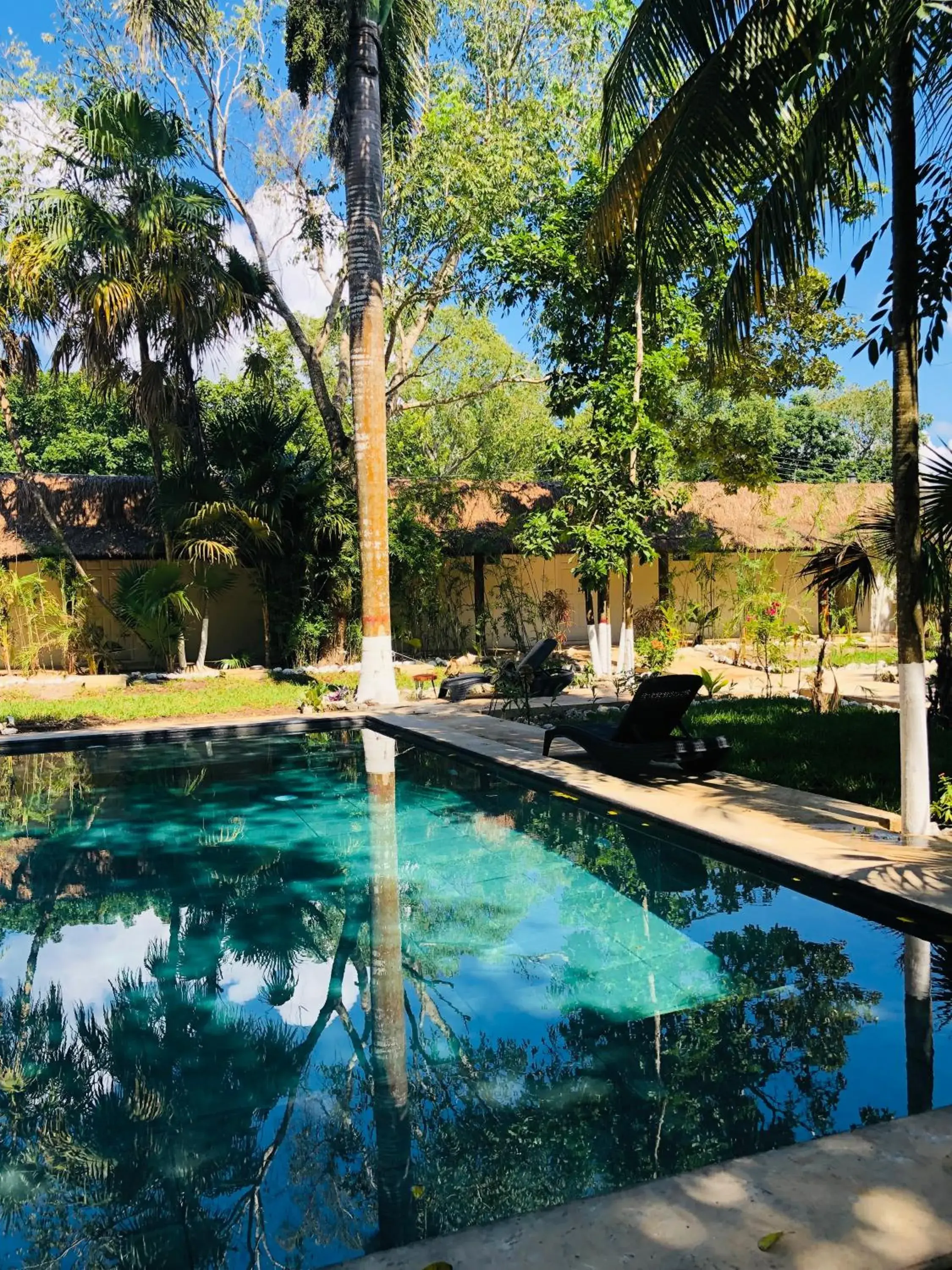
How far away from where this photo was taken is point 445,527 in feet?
66.9

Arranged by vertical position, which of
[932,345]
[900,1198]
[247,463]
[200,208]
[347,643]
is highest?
[200,208]

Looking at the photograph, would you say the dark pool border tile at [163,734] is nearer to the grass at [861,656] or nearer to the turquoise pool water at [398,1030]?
the turquoise pool water at [398,1030]

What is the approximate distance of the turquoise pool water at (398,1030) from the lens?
3.07 metres

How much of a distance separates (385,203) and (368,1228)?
19850 millimetres

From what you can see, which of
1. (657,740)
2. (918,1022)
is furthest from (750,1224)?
(657,740)

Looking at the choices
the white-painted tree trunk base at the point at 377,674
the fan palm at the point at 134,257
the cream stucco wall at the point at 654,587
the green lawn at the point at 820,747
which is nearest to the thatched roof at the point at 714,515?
the cream stucco wall at the point at 654,587

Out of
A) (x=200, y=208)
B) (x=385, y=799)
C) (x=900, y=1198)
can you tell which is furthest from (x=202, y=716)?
(x=900, y=1198)

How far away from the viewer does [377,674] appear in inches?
553

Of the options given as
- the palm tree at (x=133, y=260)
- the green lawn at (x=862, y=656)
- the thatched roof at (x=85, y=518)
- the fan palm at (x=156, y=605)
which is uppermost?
the palm tree at (x=133, y=260)

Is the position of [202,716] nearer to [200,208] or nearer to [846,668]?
[200,208]

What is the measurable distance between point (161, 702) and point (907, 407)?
449 inches

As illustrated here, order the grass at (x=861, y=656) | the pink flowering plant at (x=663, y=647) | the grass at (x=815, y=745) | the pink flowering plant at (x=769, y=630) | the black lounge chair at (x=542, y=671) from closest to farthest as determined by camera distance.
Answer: the grass at (x=815, y=745) < the black lounge chair at (x=542, y=671) < the pink flowering plant at (x=769, y=630) < the pink flowering plant at (x=663, y=647) < the grass at (x=861, y=656)

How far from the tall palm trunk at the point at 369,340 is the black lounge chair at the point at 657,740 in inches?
240

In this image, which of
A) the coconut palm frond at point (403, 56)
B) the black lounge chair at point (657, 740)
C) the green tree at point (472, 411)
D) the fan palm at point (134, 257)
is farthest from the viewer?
the green tree at point (472, 411)
